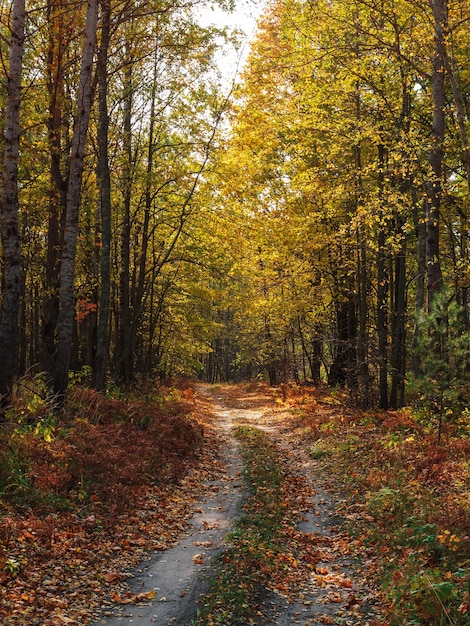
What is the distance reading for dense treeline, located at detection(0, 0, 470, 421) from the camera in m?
11.6

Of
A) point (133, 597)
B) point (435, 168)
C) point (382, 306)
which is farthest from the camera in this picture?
point (382, 306)

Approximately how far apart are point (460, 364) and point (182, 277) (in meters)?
15.5

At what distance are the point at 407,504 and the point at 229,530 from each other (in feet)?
9.61

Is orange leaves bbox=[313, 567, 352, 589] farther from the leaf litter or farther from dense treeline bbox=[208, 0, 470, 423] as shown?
dense treeline bbox=[208, 0, 470, 423]

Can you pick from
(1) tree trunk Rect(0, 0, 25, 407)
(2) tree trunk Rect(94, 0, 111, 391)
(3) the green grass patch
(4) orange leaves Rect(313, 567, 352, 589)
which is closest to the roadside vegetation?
(3) the green grass patch

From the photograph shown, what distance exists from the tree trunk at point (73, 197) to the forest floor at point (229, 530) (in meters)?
1.70

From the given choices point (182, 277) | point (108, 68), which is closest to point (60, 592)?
point (108, 68)

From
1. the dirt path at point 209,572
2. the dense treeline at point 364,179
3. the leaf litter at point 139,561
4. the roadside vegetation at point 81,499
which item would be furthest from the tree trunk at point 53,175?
the dirt path at point 209,572

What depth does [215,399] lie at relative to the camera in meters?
32.8

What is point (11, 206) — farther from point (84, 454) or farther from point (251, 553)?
point (251, 553)

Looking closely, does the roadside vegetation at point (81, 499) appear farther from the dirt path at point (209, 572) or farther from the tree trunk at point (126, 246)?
the tree trunk at point (126, 246)

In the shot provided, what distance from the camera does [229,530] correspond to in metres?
8.56

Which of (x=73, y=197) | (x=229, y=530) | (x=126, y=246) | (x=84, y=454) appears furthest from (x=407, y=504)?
(x=126, y=246)

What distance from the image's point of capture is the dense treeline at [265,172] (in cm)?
1162
